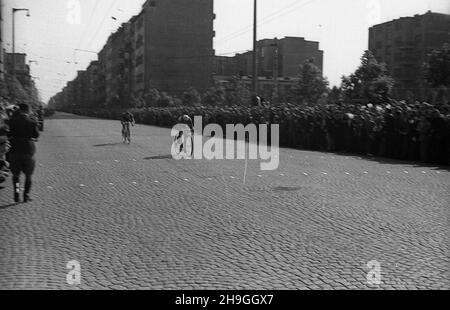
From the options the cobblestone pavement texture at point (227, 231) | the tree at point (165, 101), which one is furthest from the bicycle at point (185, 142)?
the tree at point (165, 101)

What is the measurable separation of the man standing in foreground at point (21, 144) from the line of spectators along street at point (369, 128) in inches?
446

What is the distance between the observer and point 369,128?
1891cm

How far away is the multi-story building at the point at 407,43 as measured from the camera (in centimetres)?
8006

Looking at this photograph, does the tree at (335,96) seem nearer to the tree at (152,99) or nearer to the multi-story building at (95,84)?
the tree at (152,99)

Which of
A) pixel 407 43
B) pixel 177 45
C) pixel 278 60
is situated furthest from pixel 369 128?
pixel 278 60

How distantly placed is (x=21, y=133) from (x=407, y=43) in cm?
8493

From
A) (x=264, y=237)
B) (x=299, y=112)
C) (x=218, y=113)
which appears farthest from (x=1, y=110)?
(x=218, y=113)

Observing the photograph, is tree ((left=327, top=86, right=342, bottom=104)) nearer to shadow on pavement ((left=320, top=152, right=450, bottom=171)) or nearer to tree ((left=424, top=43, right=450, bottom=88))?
tree ((left=424, top=43, right=450, bottom=88))

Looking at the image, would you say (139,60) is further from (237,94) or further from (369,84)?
(369,84)

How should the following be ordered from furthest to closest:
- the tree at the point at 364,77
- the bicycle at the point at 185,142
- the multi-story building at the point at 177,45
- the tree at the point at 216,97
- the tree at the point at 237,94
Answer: the multi-story building at the point at 177,45 → the tree at the point at 216,97 → the tree at the point at 237,94 → the tree at the point at 364,77 → the bicycle at the point at 185,142

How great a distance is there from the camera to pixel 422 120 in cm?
1609
